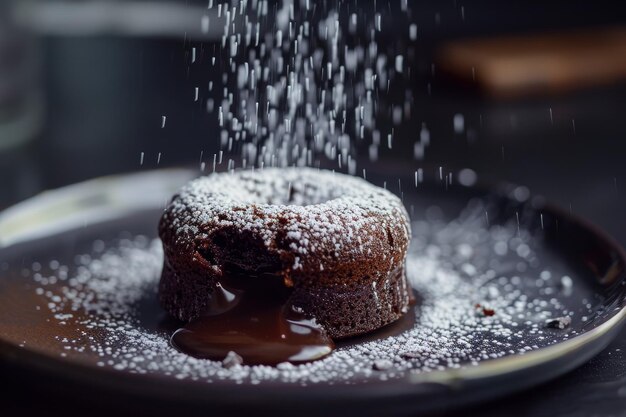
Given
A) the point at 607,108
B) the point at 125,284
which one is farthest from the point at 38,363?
the point at 607,108

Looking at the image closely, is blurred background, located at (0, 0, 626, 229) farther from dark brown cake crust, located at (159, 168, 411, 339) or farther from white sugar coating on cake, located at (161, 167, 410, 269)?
dark brown cake crust, located at (159, 168, 411, 339)

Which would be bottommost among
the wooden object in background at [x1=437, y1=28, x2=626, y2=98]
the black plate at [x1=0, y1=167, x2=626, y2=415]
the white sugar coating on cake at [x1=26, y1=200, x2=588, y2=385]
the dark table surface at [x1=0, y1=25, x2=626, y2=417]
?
the white sugar coating on cake at [x1=26, y1=200, x2=588, y2=385]

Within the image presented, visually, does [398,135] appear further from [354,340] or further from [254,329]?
[254,329]

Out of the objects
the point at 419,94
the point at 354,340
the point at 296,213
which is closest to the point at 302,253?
the point at 296,213

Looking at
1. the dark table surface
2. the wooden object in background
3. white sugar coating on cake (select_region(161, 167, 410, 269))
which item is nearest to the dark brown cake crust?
white sugar coating on cake (select_region(161, 167, 410, 269))

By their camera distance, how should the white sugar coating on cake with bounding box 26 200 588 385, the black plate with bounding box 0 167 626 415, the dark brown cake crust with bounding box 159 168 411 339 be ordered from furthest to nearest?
the dark brown cake crust with bounding box 159 168 411 339 → the white sugar coating on cake with bounding box 26 200 588 385 → the black plate with bounding box 0 167 626 415

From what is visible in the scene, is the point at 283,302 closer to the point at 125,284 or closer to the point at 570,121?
the point at 125,284

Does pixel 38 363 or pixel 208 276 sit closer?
pixel 38 363
